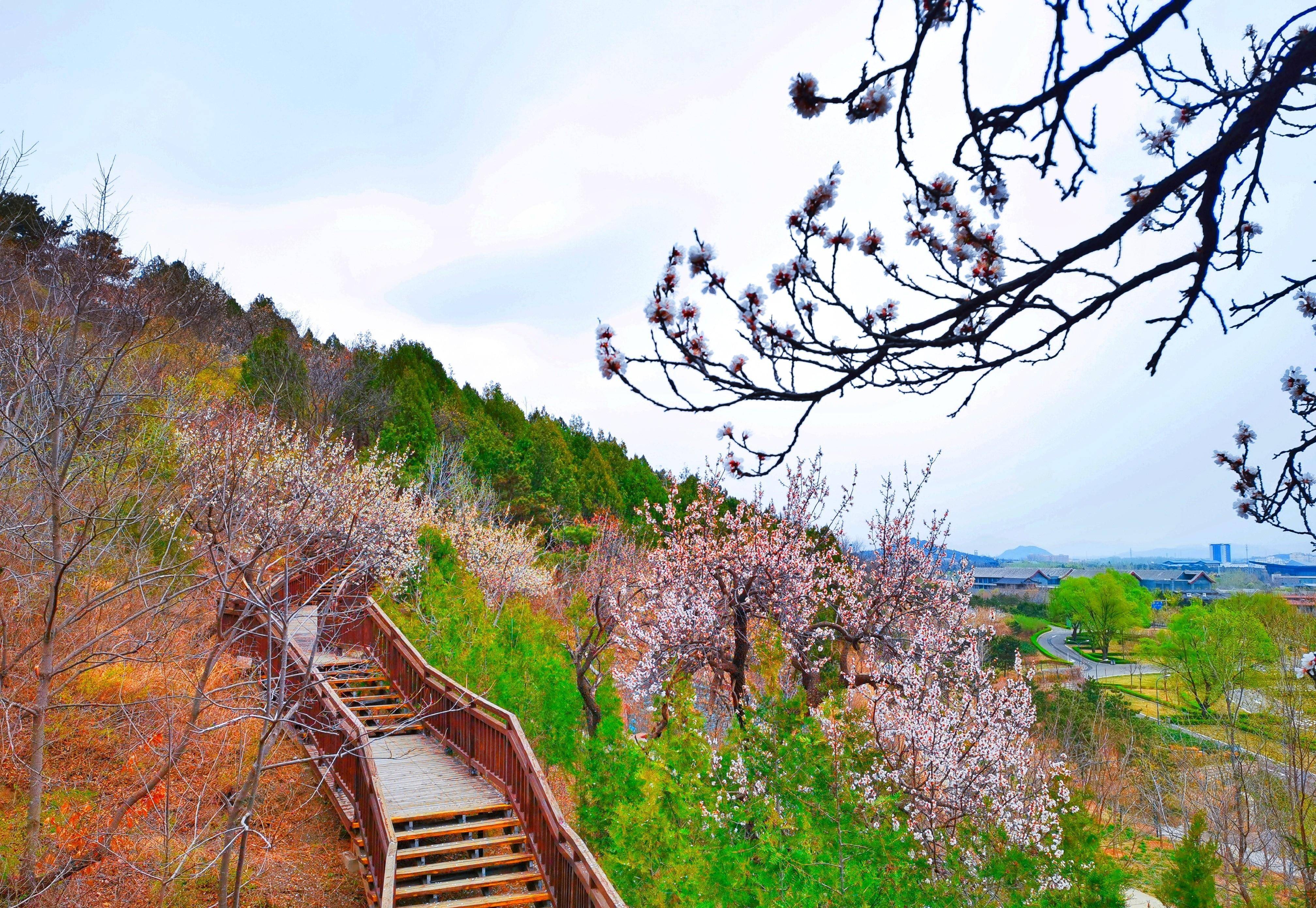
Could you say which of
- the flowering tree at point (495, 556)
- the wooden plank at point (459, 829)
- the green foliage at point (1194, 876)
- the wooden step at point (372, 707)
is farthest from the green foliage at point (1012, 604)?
the wooden plank at point (459, 829)

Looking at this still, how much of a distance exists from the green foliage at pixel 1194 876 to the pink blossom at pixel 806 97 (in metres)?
12.3

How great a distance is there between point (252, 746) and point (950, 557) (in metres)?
14.8

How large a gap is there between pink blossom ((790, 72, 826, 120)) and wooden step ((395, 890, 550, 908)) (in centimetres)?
939

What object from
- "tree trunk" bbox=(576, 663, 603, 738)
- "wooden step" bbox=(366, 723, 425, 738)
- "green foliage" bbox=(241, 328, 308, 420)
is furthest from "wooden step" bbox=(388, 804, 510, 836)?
"green foliage" bbox=(241, 328, 308, 420)

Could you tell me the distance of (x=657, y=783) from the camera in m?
7.23

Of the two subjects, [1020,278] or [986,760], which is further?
[986,760]

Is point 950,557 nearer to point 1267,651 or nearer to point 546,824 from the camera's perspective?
point 546,824

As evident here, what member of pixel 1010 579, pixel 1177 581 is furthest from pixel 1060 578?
pixel 1177 581

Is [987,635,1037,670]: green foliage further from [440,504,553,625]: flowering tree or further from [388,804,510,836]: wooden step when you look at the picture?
[388,804,510,836]: wooden step

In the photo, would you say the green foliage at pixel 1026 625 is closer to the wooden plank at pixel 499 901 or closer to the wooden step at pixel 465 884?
the wooden step at pixel 465 884

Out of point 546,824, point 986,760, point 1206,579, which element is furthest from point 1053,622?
point 546,824

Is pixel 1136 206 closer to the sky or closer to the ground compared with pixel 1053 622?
closer to the sky

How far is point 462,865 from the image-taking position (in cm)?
933

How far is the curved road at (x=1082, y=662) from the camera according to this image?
49.2 metres
